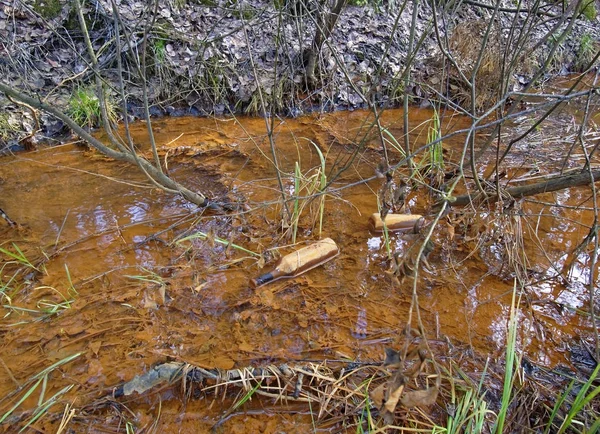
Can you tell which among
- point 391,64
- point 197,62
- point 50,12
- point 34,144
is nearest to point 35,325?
point 34,144

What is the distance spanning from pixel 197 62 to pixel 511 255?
3858 millimetres

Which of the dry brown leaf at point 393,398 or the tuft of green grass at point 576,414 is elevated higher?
the dry brown leaf at point 393,398

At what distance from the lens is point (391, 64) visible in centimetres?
550

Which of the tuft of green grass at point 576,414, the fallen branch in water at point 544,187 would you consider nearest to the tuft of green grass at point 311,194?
the fallen branch in water at point 544,187

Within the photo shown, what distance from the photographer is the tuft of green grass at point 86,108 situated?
413 cm

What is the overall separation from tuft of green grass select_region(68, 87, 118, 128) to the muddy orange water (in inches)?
29.9

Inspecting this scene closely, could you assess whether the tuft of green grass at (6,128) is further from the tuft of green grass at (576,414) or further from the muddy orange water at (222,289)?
the tuft of green grass at (576,414)

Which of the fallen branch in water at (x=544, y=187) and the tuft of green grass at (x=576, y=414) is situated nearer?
the tuft of green grass at (x=576, y=414)

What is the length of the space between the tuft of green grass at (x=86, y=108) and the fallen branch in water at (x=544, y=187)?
11.8 feet

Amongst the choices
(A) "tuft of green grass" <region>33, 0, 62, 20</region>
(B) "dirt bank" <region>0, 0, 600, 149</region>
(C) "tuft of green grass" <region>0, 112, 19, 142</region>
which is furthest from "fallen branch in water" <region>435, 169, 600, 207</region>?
(A) "tuft of green grass" <region>33, 0, 62, 20</region>

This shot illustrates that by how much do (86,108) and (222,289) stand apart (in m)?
2.92

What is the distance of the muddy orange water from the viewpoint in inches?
75.9

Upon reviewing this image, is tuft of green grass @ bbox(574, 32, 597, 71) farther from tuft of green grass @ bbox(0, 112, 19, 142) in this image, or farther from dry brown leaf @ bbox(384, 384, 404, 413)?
tuft of green grass @ bbox(0, 112, 19, 142)

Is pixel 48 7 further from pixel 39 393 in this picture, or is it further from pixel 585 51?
pixel 585 51
